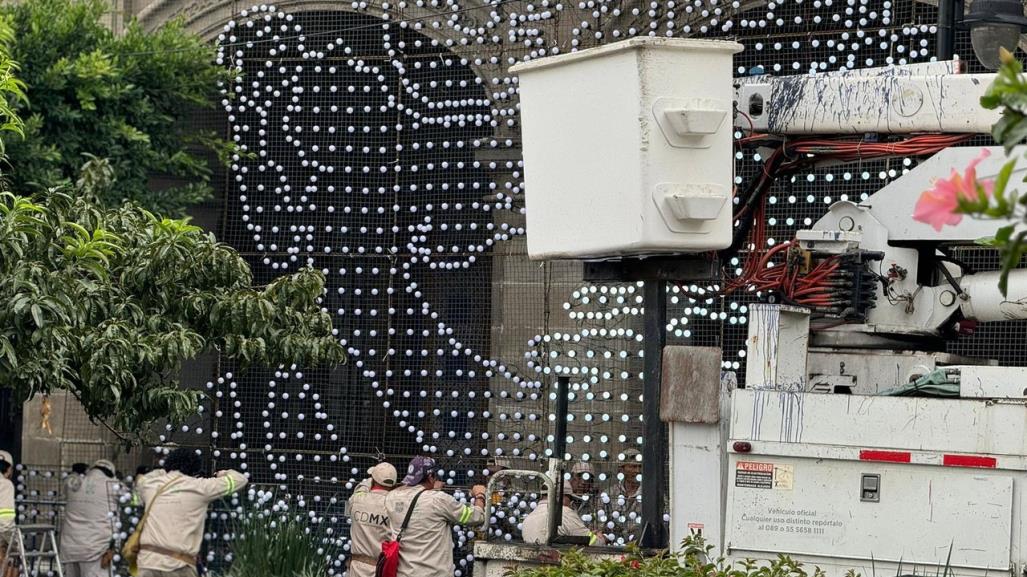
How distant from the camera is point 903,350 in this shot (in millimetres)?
8297

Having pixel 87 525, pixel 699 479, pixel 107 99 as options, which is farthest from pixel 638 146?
pixel 107 99

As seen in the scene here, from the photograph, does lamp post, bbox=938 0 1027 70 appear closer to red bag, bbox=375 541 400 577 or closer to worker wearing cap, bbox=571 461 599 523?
red bag, bbox=375 541 400 577

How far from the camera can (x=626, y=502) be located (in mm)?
13305

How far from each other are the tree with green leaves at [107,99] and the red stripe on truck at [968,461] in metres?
8.12

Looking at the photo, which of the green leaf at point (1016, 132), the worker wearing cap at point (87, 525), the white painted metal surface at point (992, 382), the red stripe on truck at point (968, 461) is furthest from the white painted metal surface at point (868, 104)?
the worker wearing cap at point (87, 525)

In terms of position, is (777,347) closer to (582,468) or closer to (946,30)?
(946,30)

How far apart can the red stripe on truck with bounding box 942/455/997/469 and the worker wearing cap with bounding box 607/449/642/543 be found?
6023mm

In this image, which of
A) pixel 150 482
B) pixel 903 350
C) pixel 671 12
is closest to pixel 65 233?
pixel 150 482

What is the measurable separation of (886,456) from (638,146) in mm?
1701

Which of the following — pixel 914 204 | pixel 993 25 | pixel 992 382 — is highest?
pixel 993 25

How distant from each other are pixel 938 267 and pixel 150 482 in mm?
5762

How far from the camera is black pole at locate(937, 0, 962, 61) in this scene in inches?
373

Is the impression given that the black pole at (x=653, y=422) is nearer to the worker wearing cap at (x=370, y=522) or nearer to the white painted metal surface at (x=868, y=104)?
the white painted metal surface at (x=868, y=104)

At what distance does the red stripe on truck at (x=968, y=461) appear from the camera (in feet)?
23.1
